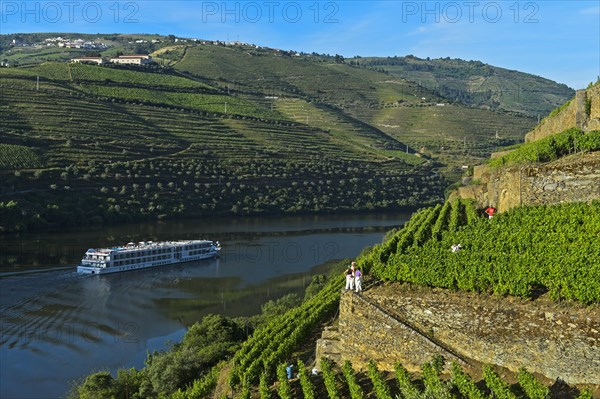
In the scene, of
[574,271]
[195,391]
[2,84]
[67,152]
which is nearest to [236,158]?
[67,152]

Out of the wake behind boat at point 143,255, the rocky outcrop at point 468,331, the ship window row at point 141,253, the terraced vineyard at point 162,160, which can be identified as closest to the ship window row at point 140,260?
the wake behind boat at point 143,255

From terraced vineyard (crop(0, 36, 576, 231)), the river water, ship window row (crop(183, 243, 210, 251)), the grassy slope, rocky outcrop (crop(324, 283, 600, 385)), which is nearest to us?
rocky outcrop (crop(324, 283, 600, 385))

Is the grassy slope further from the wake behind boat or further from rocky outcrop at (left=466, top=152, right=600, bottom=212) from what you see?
rocky outcrop at (left=466, top=152, right=600, bottom=212)

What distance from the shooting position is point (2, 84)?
95.2m

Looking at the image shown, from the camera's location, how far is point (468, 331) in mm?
11094

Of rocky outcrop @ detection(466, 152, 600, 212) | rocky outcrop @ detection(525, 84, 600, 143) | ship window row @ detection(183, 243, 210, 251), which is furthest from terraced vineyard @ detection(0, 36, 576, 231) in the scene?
rocky outcrop @ detection(466, 152, 600, 212)

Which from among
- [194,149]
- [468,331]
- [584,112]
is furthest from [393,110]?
[468,331]

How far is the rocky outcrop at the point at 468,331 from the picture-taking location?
9.81m

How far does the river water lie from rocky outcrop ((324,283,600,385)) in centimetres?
2109

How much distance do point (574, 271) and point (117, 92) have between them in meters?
114

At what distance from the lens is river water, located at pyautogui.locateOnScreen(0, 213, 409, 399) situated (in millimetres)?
31531

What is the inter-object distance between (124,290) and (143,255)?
783 cm

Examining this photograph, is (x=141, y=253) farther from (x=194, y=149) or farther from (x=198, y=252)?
(x=194, y=149)

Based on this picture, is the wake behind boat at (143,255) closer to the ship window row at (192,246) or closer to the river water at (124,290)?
the ship window row at (192,246)
